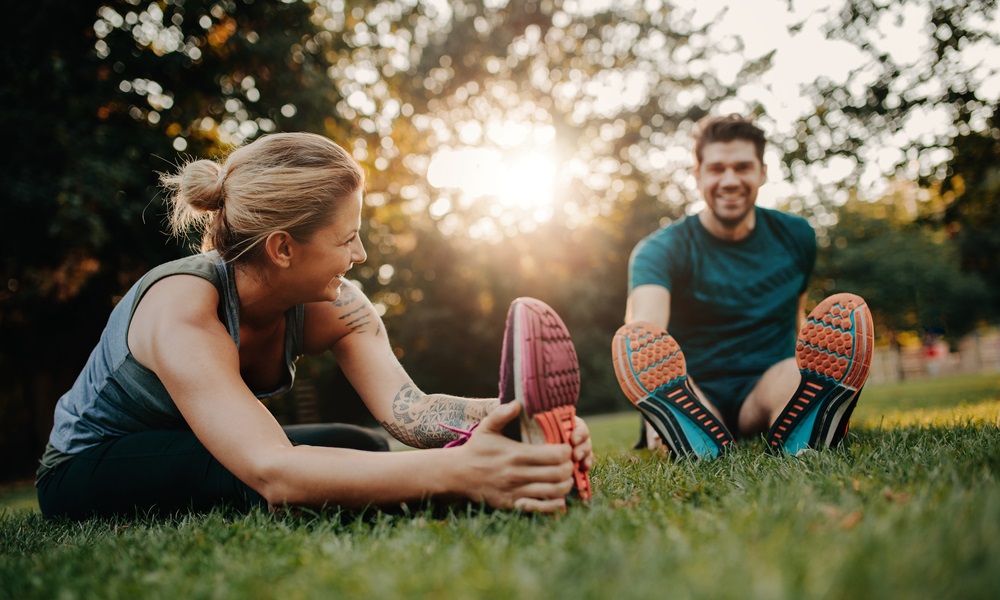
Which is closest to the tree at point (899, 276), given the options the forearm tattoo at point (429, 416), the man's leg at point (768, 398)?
the man's leg at point (768, 398)

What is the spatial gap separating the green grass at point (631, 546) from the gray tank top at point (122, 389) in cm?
38

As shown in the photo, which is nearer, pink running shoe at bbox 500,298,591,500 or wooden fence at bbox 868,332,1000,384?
pink running shoe at bbox 500,298,591,500

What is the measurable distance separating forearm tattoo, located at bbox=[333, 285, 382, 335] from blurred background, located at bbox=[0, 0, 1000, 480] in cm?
283

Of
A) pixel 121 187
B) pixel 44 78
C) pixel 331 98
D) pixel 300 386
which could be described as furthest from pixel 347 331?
pixel 300 386

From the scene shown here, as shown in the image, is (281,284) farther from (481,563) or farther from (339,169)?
(481,563)

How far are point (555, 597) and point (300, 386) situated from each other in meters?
16.6

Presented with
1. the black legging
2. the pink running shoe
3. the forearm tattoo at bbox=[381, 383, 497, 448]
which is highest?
the pink running shoe

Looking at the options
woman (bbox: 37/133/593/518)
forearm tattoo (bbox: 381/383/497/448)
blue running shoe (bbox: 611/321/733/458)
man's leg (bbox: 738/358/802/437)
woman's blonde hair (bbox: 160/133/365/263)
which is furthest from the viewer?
man's leg (bbox: 738/358/802/437)

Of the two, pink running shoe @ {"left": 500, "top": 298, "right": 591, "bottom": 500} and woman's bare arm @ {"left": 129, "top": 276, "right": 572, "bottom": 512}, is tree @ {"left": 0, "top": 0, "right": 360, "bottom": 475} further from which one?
pink running shoe @ {"left": 500, "top": 298, "right": 591, "bottom": 500}

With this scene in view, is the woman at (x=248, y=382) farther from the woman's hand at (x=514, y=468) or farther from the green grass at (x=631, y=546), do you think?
the green grass at (x=631, y=546)

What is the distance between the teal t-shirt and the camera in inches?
142

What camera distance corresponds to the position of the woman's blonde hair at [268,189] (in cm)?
217

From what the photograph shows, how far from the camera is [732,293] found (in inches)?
143

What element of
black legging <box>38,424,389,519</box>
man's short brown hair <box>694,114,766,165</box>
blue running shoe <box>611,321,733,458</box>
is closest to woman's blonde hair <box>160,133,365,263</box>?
black legging <box>38,424,389,519</box>
